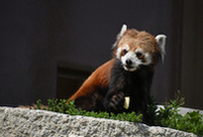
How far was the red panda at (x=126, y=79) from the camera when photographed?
1.21 m

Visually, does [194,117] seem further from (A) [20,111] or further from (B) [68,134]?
(A) [20,111]

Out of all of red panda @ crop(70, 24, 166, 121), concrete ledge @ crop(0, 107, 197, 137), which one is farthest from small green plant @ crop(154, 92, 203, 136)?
concrete ledge @ crop(0, 107, 197, 137)

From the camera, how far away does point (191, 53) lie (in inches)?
71.1

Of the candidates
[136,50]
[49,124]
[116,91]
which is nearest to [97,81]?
[116,91]

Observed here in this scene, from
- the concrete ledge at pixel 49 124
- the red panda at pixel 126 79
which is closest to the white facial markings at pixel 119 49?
the red panda at pixel 126 79

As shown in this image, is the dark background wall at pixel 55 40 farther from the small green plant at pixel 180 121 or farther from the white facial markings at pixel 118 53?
the small green plant at pixel 180 121

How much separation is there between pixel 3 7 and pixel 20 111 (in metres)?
0.58

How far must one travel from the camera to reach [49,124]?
100cm

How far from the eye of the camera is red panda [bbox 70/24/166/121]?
1205mm

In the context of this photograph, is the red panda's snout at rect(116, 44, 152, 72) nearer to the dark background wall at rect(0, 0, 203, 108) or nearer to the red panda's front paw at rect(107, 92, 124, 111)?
the red panda's front paw at rect(107, 92, 124, 111)

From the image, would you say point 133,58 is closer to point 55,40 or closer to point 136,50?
point 136,50

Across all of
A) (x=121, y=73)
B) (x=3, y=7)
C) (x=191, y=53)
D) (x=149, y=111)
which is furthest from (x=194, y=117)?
(x=3, y=7)

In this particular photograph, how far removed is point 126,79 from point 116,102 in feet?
0.40

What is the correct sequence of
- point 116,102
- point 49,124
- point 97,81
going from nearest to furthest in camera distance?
point 49,124 → point 116,102 → point 97,81
